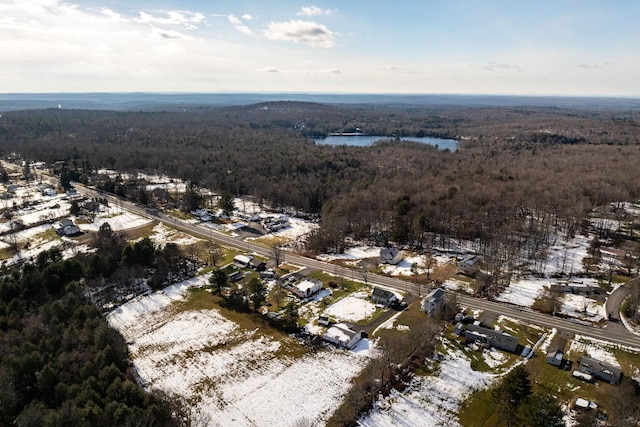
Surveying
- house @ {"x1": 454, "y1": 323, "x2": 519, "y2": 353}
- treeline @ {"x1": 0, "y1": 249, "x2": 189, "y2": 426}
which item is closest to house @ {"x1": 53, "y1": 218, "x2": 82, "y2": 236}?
treeline @ {"x1": 0, "y1": 249, "x2": 189, "y2": 426}

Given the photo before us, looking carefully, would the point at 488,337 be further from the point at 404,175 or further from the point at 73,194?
the point at 73,194

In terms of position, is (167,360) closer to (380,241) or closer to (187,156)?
(380,241)

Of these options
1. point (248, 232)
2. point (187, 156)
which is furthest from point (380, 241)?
point (187, 156)

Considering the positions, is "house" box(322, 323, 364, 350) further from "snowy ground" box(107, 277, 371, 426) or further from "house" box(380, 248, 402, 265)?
"house" box(380, 248, 402, 265)

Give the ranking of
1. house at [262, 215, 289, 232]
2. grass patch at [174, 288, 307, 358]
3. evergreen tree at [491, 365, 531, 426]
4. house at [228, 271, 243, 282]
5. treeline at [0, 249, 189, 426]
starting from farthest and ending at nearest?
house at [262, 215, 289, 232]
house at [228, 271, 243, 282]
grass patch at [174, 288, 307, 358]
evergreen tree at [491, 365, 531, 426]
treeline at [0, 249, 189, 426]

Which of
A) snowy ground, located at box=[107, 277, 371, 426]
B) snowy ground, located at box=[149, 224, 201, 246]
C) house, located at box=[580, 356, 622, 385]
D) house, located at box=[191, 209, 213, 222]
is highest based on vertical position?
house, located at box=[580, 356, 622, 385]

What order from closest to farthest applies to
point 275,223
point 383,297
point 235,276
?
point 383,297, point 235,276, point 275,223

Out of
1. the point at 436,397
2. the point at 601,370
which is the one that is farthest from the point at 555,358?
the point at 436,397
